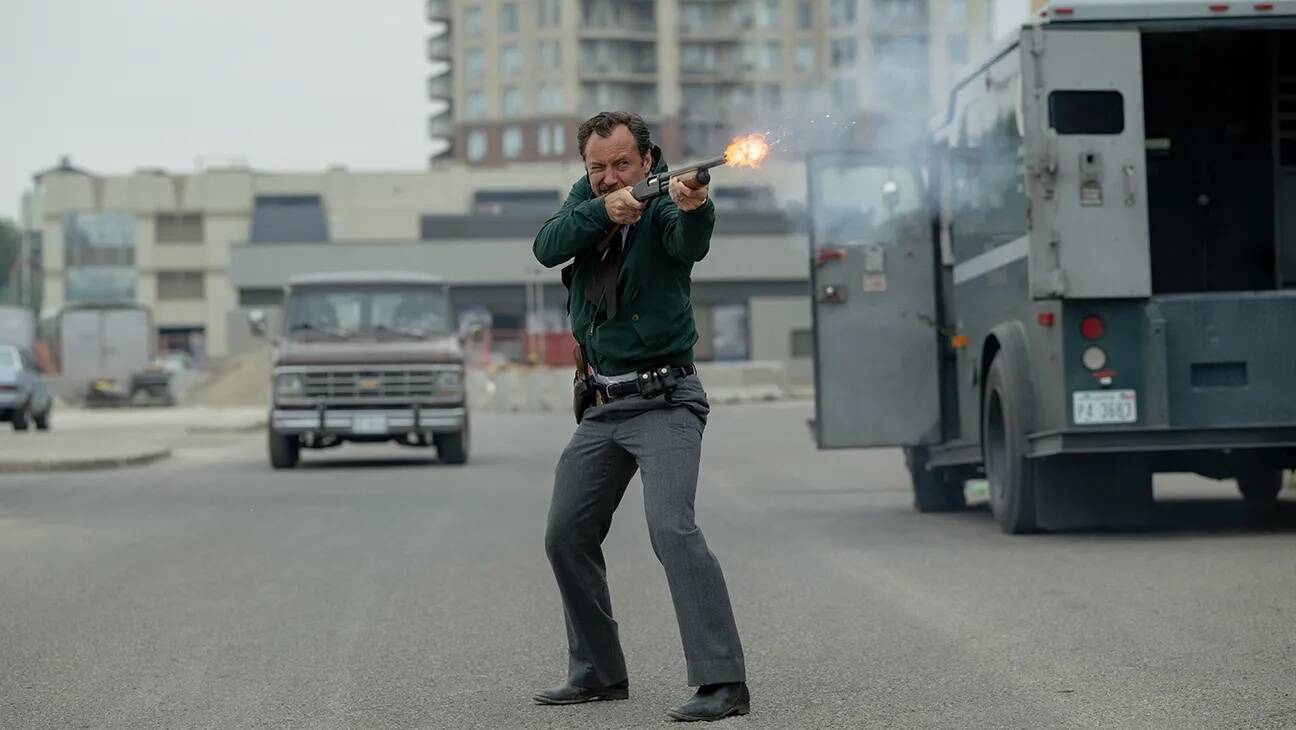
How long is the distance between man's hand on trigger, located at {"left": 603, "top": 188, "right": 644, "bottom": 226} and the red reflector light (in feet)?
22.9

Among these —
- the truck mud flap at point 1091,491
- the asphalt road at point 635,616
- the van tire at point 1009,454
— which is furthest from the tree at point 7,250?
the truck mud flap at point 1091,491

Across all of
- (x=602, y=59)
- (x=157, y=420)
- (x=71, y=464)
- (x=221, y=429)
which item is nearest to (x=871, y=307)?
(x=71, y=464)

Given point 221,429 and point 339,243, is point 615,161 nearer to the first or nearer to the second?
point 221,429

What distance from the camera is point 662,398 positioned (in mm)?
6523

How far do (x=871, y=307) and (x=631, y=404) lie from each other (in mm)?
9027

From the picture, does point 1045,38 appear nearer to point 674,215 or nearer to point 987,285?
point 987,285

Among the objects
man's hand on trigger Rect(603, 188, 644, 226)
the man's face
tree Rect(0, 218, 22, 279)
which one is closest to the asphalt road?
man's hand on trigger Rect(603, 188, 644, 226)

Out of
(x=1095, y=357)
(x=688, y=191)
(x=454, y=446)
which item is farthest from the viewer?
(x=454, y=446)

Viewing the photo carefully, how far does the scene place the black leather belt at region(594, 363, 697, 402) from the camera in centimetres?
652

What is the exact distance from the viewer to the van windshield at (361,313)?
23.8m

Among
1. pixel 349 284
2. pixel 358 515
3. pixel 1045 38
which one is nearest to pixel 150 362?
pixel 349 284

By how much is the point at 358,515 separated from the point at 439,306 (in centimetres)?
823

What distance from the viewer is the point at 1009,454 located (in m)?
13.2

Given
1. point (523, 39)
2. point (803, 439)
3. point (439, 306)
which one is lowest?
point (803, 439)
